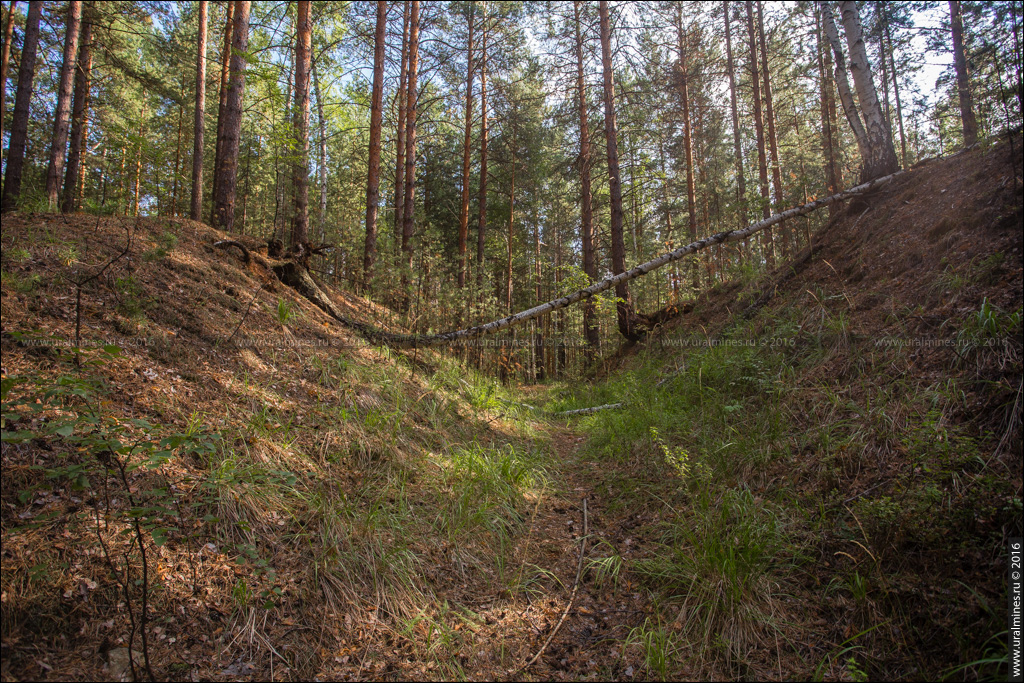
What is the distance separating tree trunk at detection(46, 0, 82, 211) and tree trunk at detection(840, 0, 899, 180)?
14.2m

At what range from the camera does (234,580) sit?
200 cm

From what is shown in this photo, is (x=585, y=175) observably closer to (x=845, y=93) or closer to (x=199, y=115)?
(x=845, y=93)

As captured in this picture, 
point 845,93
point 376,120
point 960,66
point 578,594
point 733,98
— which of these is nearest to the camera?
point 578,594

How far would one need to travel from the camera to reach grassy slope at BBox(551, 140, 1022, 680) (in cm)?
187

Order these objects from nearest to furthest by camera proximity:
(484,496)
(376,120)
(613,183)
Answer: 1. (484,496)
2. (376,120)
3. (613,183)

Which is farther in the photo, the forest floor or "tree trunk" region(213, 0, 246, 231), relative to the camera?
"tree trunk" region(213, 0, 246, 231)

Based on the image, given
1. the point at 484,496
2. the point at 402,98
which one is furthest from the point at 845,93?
the point at 402,98

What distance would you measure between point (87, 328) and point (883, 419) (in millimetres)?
5975

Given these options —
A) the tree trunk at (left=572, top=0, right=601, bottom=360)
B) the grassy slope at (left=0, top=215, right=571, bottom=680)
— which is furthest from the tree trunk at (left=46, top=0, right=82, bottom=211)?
the tree trunk at (left=572, top=0, right=601, bottom=360)

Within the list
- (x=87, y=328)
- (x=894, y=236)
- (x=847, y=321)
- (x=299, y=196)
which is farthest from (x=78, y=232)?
(x=894, y=236)

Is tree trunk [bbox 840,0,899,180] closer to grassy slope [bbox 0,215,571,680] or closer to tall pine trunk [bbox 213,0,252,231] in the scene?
grassy slope [bbox 0,215,571,680]

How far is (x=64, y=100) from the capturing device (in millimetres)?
8812

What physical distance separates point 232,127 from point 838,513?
8.74m

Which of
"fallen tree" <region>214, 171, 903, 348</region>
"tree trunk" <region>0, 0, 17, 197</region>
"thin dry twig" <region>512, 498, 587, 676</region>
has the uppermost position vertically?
"tree trunk" <region>0, 0, 17, 197</region>
